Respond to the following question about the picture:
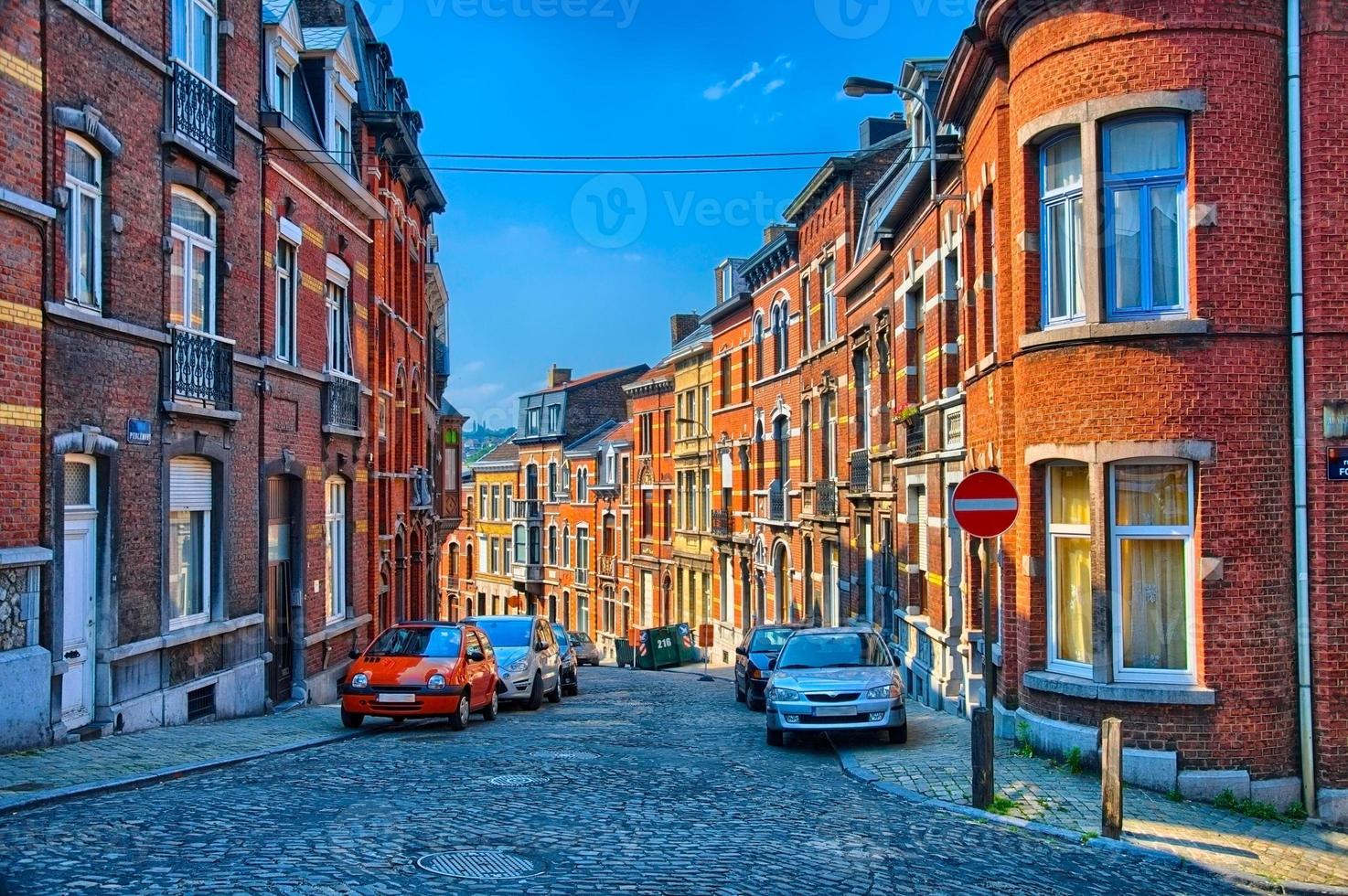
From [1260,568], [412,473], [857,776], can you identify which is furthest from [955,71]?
[412,473]

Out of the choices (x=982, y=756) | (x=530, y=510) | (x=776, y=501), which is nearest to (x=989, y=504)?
(x=982, y=756)

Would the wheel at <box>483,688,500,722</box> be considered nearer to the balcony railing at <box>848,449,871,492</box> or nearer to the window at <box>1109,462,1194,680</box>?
the window at <box>1109,462,1194,680</box>

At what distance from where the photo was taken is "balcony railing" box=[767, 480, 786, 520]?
34.4 metres

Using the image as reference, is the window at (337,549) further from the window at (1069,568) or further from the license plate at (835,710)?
the window at (1069,568)

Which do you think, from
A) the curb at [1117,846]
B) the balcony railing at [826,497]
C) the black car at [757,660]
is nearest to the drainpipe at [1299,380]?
the curb at [1117,846]

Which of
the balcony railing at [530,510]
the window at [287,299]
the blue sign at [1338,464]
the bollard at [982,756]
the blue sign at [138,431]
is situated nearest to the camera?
the bollard at [982,756]

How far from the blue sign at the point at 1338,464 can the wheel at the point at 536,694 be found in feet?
42.1

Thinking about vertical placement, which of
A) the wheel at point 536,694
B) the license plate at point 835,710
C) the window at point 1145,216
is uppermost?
the window at point 1145,216

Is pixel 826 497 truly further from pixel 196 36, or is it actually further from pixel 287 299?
pixel 196 36

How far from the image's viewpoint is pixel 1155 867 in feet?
29.9

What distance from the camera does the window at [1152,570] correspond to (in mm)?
11836

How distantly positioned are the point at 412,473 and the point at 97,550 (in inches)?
664

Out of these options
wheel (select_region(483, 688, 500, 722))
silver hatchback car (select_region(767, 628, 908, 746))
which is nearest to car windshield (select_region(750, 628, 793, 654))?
wheel (select_region(483, 688, 500, 722))

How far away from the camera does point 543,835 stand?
9.36 meters
